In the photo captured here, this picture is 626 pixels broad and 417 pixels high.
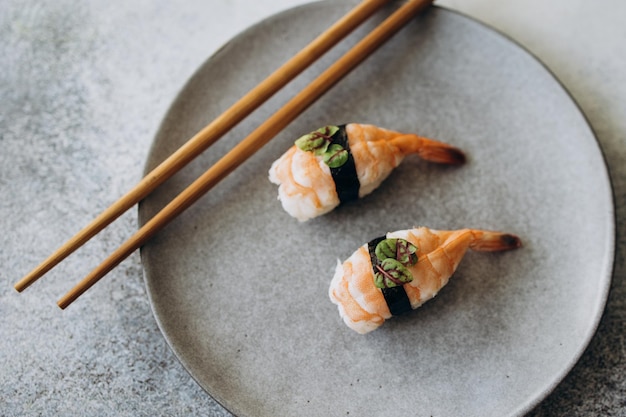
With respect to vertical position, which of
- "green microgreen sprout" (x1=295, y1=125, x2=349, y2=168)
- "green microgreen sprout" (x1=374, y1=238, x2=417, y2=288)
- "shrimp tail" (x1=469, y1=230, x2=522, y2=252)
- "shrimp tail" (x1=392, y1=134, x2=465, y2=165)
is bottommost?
"shrimp tail" (x1=469, y1=230, x2=522, y2=252)

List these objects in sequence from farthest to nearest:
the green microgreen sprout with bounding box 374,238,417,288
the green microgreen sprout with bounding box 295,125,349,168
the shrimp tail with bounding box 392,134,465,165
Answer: the shrimp tail with bounding box 392,134,465,165, the green microgreen sprout with bounding box 295,125,349,168, the green microgreen sprout with bounding box 374,238,417,288

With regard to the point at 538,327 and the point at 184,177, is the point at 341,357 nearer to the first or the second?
the point at 538,327

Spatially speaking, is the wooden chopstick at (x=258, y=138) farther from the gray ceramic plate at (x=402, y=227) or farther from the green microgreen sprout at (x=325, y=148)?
the green microgreen sprout at (x=325, y=148)

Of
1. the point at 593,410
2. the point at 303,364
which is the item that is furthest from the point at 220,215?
the point at 593,410

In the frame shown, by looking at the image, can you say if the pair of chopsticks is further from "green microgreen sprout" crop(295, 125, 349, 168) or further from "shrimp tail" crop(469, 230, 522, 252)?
"shrimp tail" crop(469, 230, 522, 252)

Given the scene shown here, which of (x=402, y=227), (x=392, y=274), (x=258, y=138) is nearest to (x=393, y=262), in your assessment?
(x=392, y=274)

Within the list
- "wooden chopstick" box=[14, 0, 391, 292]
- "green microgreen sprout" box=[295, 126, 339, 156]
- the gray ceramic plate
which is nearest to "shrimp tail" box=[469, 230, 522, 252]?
the gray ceramic plate

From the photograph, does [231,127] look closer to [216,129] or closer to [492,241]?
[216,129]
